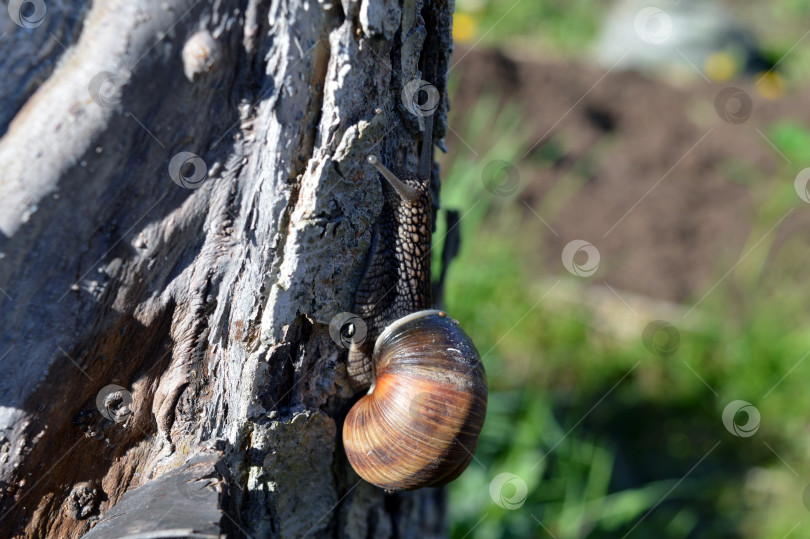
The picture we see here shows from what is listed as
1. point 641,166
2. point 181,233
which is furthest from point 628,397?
point 181,233

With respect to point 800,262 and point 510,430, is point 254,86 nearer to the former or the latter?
point 510,430

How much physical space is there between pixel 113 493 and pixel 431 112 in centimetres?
138

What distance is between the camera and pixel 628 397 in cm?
429

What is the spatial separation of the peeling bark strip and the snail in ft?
0.30

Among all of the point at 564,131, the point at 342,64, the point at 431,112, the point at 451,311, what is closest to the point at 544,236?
the point at 564,131

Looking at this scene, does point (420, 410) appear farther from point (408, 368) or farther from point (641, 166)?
point (641, 166)

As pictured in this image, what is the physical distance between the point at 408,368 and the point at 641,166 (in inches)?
179

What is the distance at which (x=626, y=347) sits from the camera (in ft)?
14.7

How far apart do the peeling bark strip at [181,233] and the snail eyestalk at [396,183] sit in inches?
1.4

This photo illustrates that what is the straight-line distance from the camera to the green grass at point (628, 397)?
3438 millimetres

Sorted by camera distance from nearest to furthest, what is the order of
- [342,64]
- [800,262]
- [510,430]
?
[342,64] < [510,430] < [800,262]

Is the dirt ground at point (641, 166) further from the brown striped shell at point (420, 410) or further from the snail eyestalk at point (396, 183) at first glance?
the brown striped shell at point (420, 410)

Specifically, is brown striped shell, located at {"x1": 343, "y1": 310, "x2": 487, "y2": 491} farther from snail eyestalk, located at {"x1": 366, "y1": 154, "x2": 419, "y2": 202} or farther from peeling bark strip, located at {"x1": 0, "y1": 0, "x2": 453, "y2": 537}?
snail eyestalk, located at {"x1": 366, "y1": 154, "x2": 419, "y2": 202}

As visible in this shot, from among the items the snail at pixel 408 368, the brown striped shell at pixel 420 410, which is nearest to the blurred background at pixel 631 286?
the snail at pixel 408 368
